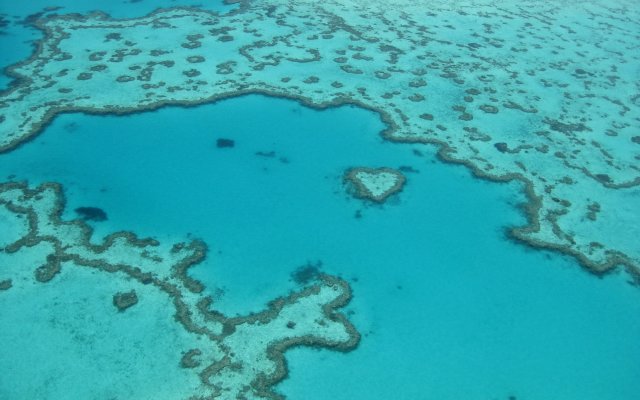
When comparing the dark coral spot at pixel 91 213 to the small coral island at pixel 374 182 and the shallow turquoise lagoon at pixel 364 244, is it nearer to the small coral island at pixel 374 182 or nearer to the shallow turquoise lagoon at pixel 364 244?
the shallow turquoise lagoon at pixel 364 244

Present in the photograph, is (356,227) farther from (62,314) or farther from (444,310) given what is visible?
(62,314)

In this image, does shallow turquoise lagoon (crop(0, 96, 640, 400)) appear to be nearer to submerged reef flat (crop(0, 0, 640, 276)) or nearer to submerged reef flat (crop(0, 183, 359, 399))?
submerged reef flat (crop(0, 183, 359, 399))

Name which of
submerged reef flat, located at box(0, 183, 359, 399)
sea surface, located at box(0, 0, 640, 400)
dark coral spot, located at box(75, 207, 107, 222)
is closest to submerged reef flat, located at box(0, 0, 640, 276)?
sea surface, located at box(0, 0, 640, 400)

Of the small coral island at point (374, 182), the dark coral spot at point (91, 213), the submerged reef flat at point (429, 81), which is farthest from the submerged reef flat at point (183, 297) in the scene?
the submerged reef flat at point (429, 81)

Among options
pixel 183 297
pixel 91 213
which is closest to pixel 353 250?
pixel 183 297

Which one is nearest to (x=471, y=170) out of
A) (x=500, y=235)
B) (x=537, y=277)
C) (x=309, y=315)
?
(x=500, y=235)
